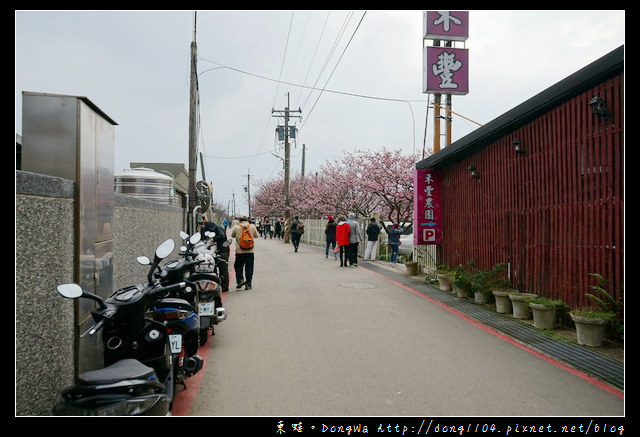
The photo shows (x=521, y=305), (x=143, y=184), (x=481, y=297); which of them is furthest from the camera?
(x=143, y=184)

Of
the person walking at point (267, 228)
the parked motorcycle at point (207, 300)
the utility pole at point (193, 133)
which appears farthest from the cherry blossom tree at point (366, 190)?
the parked motorcycle at point (207, 300)

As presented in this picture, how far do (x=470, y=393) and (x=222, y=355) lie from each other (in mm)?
2948

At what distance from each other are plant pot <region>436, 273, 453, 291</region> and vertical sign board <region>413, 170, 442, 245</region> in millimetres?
1400

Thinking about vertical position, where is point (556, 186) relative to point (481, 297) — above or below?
above

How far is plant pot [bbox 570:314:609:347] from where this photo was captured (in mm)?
5449

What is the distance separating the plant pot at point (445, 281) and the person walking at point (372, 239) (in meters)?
6.21

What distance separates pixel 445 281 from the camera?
10.5 meters

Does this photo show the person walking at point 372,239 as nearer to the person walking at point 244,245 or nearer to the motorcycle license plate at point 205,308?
the person walking at point 244,245

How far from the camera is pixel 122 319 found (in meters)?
3.45

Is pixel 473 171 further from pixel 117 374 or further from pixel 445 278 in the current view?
pixel 117 374

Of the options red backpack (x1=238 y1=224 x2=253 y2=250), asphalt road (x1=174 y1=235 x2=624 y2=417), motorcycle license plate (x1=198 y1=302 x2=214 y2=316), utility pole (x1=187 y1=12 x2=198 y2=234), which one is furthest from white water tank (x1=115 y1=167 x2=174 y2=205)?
motorcycle license plate (x1=198 y1=302 x2=214 y2=316)

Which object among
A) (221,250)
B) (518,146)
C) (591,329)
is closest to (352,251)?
(221,250)

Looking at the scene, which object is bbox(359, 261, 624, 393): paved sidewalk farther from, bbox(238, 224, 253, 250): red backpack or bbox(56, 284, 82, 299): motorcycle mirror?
bbox(56, 284, 82, 299): motorcycle mirror

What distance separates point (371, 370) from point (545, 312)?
314 centimetres
